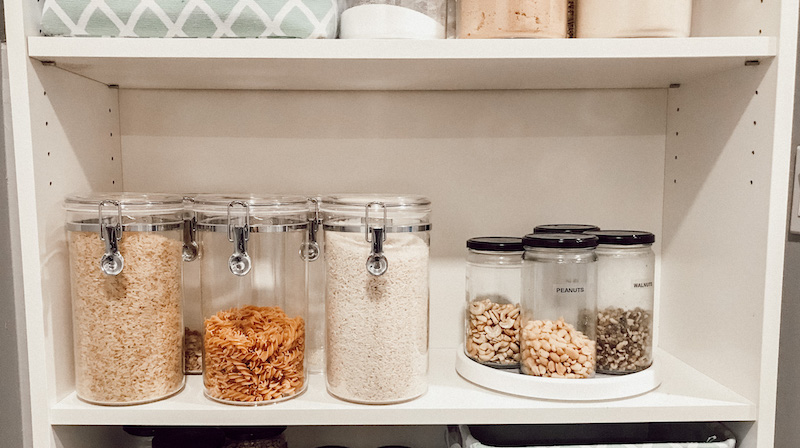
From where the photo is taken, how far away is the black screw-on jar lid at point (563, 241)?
0.77 meters

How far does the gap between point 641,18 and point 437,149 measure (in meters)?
0.40

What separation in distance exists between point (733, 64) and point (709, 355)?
423 mm

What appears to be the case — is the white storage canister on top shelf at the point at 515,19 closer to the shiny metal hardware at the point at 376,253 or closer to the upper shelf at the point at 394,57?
the upper shelf at the point at 394,57

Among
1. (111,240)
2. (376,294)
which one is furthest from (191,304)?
(376,294)

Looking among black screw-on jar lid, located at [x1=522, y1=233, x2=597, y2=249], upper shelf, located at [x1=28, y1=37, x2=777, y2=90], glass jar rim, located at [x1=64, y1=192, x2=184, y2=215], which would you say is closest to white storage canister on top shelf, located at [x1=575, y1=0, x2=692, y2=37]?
upper shelf, located at [x1=28, y1=37, x2=777, y2=90]

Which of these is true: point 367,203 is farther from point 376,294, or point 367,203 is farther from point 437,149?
point 437,149

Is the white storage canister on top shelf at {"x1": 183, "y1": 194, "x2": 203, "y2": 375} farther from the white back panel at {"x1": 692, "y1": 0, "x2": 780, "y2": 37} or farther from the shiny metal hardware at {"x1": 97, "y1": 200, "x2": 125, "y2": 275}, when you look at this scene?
the white back panel at {"x1": 692, "y1": 0, "x2": 780, "y2": 37}

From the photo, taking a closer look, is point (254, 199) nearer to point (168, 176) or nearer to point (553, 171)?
point (168, 176)

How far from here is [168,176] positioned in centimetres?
101

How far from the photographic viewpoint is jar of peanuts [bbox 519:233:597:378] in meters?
0.79

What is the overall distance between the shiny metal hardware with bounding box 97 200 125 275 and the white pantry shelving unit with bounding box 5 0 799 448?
0.27ft

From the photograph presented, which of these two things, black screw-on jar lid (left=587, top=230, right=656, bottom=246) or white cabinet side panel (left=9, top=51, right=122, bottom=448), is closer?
white cabinet side panel (left=9, top=51, right=122, bottom=448)

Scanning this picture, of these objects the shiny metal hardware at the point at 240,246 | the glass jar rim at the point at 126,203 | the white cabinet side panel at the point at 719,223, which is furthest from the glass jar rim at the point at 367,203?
the white cabinet side panel at the point at 719,223

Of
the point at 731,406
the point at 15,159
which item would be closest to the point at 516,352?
the point at 731,406
